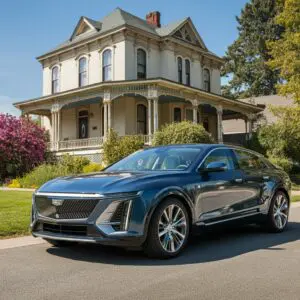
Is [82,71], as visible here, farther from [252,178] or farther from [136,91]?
[252,178]

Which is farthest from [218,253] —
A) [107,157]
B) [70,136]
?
[70,136]

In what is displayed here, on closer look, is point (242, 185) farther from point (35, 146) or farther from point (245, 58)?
point (245, 58)

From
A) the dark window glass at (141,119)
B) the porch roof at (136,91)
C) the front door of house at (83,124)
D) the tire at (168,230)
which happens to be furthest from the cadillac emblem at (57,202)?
the front door of house at (83,124)

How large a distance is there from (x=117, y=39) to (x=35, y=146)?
8.32 metres

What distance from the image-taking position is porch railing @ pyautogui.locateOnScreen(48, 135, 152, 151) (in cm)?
2655

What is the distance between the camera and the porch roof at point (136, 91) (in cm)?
2536

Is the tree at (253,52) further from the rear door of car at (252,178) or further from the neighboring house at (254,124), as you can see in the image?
the rear door of car at (252,178)

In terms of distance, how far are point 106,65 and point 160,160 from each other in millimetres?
23013

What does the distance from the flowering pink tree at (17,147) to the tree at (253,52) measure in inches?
1567

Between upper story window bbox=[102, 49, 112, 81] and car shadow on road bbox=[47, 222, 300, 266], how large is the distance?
22.0 m

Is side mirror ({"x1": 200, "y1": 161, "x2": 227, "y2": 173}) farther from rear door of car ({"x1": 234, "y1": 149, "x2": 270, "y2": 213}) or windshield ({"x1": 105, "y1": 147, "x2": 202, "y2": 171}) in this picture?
rear door of car ({"x1": 234, "y1": 149, "x2": 270, "y2": 213})

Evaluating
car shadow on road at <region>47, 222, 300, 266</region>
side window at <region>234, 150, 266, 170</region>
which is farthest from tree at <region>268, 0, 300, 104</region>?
car shadow on road at <region>47, 222, 300, 266</region>

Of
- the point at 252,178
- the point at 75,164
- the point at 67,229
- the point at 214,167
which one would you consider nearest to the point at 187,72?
the point at 75,164

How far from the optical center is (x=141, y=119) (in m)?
29.7
